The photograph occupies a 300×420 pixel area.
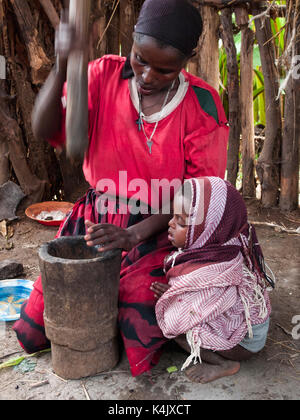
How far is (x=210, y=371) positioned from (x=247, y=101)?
9.03ft

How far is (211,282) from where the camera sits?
6.47ft

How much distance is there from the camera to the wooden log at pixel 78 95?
1.58m

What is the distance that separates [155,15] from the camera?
1.91 m

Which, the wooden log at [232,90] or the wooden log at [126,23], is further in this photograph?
the wooden log at [126,23]

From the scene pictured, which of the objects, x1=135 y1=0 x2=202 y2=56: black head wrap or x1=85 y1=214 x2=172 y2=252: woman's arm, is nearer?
x1=135 y1=0 x2=202 y2=56: black head wrap

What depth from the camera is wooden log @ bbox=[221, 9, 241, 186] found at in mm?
4008

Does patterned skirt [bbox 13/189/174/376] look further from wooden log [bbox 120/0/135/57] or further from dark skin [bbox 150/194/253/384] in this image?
wooden log [bbox 120/0/135/57]

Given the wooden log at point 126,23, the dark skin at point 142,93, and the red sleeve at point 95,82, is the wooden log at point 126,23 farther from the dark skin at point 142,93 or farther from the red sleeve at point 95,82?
the dark skin at point 142,93

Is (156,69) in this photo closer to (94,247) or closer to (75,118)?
(75,118)

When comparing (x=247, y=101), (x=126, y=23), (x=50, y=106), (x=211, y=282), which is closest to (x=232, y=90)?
(x=247, y=101)

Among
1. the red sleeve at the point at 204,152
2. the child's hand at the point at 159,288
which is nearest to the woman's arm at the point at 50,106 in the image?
the red sleeve at the point at 204,152

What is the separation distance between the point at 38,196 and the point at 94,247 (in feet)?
7.70

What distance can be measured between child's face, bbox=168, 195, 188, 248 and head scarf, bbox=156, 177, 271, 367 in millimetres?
26

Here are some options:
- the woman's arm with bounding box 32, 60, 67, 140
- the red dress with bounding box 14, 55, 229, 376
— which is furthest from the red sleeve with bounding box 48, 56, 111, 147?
the woman's arm with bounding box 32, 60, 67, 140
